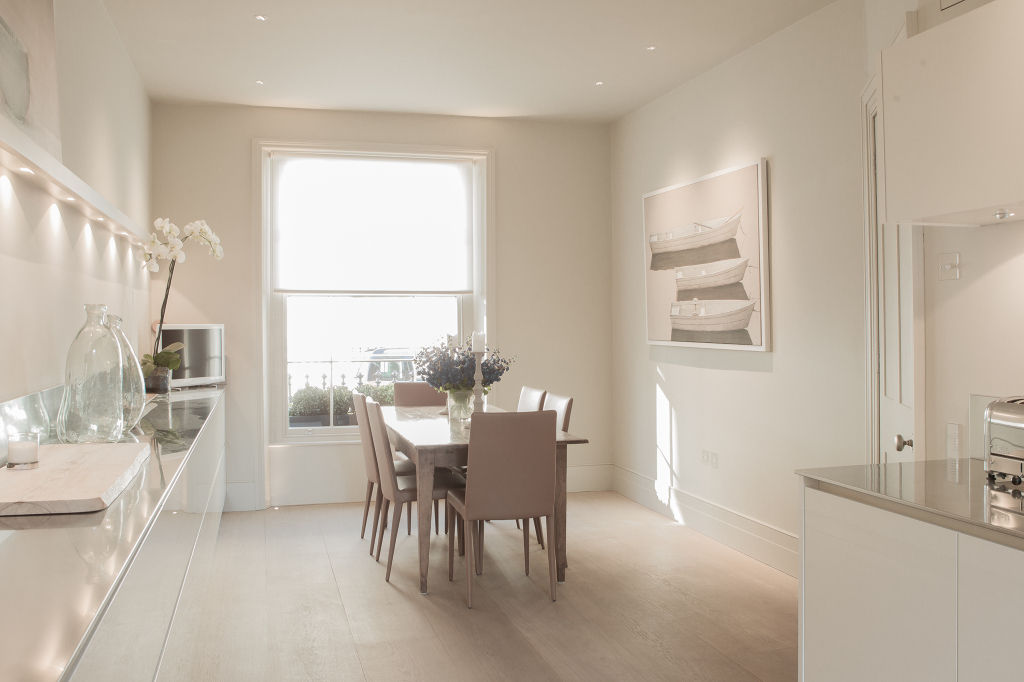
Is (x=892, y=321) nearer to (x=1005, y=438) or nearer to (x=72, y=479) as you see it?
(x=1005, y=438)

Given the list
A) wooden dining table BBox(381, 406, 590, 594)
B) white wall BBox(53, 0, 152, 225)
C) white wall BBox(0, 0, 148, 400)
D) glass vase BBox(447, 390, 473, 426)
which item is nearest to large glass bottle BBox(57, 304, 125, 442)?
white wall BBox(0, 0, 148, 400)

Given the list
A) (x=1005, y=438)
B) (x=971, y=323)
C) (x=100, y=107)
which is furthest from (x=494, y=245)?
(x=1005, y=438)

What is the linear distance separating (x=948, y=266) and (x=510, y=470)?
6.79ft

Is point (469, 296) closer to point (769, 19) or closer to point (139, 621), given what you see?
point (769, 19)

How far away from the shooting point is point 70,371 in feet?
7.96

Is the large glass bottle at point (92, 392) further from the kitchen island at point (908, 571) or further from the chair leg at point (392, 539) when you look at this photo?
the kitchen island at point (908, 571)

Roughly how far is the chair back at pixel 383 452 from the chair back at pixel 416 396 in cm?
116

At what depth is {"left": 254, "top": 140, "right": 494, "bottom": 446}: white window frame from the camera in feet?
19.4

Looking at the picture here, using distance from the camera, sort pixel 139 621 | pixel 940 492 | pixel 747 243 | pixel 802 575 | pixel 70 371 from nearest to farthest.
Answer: pixel 139 621 → pixel 940 492 → pixel 802 575 → pixel 70 371 → pixel 747 243

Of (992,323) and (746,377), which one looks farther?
(746,377)

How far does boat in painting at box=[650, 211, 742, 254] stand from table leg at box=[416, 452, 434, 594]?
2.30m

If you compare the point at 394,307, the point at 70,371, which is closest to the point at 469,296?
the point at 394,307

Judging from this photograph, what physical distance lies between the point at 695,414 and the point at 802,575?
10.2 ft

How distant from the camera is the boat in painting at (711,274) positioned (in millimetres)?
4762
